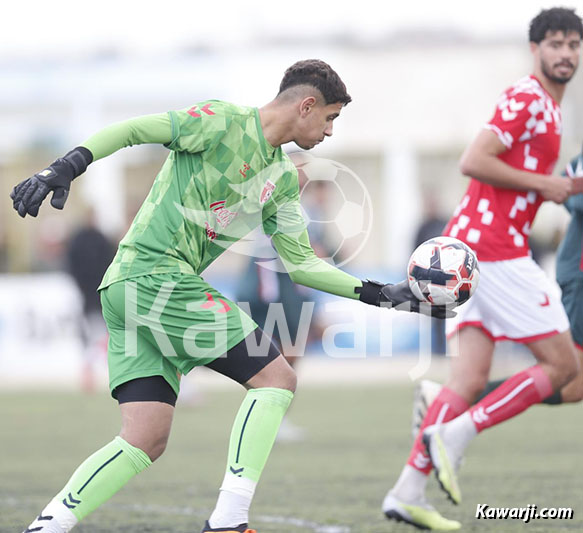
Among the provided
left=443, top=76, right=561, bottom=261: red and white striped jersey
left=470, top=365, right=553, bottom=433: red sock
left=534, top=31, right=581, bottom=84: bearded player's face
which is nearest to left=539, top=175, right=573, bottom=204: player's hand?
left=443, top=76, right=561, bottom=261: red and white striped jersey

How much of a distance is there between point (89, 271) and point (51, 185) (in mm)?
11503

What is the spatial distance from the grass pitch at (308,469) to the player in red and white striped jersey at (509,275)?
46cm

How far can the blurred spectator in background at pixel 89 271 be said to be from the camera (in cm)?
1570

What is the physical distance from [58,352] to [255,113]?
1457 cm

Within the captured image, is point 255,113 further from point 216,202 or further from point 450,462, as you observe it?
point 450,462

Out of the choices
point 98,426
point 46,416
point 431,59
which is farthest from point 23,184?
point 431,59

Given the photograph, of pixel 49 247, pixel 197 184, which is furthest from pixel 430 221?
pixel 197 184

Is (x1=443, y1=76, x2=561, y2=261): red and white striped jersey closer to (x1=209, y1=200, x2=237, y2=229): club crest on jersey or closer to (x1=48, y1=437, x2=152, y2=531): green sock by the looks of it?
(x1=209, y1=200, x2=237, y2=229): club crest on jersey

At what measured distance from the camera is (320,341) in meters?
19.7

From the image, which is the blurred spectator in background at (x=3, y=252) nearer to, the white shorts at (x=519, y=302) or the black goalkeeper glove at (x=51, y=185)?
the white shorts at (x=519, y=302)

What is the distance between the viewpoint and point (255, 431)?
467cm

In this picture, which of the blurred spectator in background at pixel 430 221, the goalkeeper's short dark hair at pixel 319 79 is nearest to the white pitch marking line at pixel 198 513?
the goalkeeper's short dark hair at pixel 319 79

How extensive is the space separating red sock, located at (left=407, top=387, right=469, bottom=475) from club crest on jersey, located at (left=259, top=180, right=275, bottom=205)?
1698mm

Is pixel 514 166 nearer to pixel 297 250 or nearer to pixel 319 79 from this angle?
pixel 297 250
